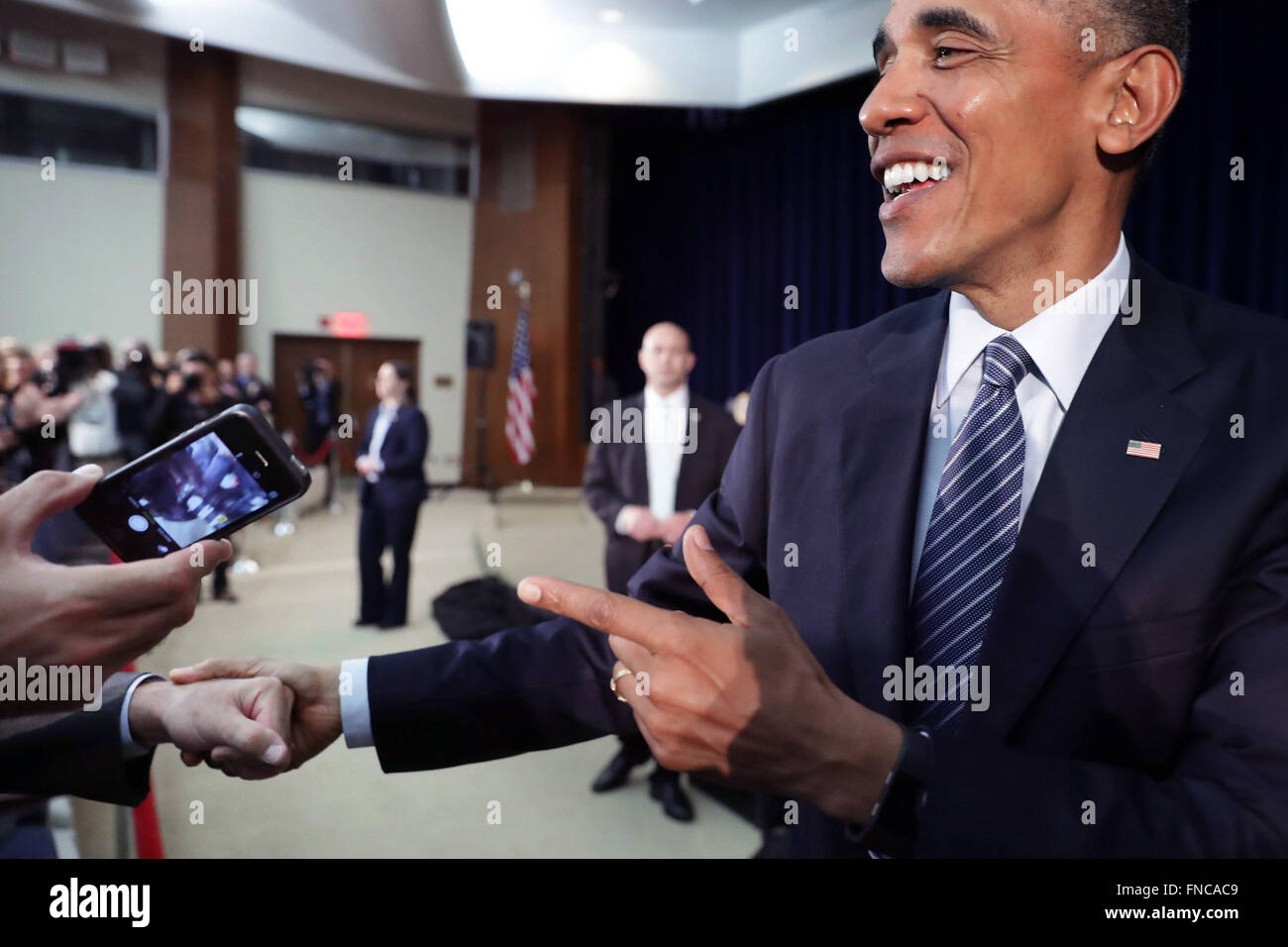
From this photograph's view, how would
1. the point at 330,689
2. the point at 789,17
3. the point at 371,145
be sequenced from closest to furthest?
the point at 330,689 → the point at 789,17 → the point at 371,145

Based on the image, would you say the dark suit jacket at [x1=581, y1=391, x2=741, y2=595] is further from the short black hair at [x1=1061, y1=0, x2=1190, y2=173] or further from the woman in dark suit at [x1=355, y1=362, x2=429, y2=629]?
the short black hair at [x1=1061, y1=0, x2=1190, y2=173]

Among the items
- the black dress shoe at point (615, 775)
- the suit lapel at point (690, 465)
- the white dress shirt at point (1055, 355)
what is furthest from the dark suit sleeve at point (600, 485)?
the white dress shirt at point (1055, 355)

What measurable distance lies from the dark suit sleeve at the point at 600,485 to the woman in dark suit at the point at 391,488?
6.00ft

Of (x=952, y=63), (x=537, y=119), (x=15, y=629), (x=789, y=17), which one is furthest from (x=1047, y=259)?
(x=537, y=119)

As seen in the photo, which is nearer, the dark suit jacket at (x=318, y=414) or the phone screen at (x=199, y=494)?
the phone screen at (x=199, y=494)

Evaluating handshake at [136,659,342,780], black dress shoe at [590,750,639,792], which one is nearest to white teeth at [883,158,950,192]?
handshake at [136,659,342,780]

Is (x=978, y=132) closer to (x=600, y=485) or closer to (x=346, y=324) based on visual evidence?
(x=600, y=485)

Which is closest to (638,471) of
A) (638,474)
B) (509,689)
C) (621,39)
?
(638,474)

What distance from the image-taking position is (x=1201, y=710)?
0.71 meters

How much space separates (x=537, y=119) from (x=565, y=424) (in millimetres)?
3932

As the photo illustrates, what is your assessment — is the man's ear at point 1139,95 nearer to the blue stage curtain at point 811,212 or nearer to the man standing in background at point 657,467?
the blue stage curtain at point 811,212

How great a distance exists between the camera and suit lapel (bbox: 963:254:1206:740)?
739 millimetres

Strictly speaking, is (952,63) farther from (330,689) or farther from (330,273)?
(330,273)

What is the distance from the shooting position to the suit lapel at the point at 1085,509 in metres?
0.74
